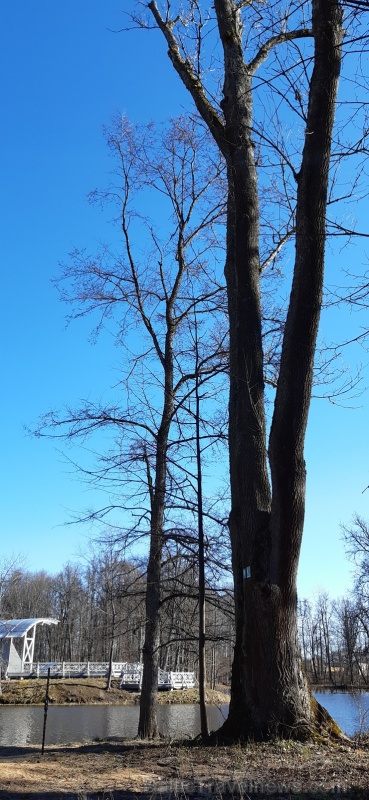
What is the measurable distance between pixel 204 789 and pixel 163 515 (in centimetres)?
806

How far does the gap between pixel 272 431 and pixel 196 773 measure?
324cm

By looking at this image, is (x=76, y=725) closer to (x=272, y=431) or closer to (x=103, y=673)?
(x=272, y=431)

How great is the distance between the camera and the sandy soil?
4363mm

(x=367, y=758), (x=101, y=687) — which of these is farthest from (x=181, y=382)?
(x=101, y=687)

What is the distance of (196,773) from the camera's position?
5078mm

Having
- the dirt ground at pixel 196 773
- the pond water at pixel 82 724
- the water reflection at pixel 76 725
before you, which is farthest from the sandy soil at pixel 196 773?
the water reflection at pixel 76 725

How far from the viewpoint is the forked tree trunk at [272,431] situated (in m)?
Result: 6.48

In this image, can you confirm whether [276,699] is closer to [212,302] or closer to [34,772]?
[34,772]

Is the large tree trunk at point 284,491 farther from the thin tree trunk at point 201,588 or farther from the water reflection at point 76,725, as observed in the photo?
the water reflection at point 76,725

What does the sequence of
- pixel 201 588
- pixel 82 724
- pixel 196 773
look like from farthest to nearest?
pixel 82 724, pixel 201 588, pixel 196 773

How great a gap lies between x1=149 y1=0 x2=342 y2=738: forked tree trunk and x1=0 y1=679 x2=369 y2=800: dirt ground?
0.50 m

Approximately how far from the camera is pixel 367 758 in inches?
226

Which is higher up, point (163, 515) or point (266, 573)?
point (163, 515)

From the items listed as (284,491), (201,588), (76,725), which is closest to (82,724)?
(76,725)
